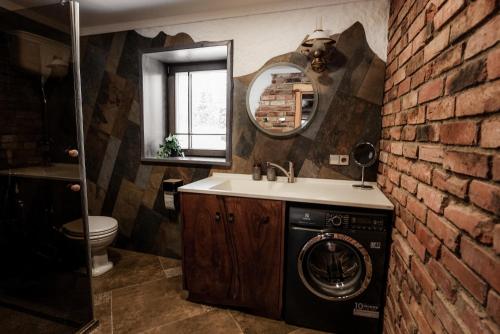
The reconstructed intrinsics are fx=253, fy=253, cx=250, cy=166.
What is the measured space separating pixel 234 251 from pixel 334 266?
0.73m

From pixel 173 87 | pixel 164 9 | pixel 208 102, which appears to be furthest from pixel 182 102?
pixel 164 9

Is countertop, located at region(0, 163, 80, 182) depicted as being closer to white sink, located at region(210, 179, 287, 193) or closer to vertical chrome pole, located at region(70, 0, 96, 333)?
vertical chrome pole, located at region(70, 0, 96, 333)

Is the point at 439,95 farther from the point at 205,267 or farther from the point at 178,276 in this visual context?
the point at 178,276

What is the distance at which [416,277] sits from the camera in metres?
1.14

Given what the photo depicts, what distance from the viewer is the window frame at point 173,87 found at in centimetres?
279

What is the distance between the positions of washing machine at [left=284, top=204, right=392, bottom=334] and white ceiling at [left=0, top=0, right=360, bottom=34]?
68.8 inches

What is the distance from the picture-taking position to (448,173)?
2.99 feet

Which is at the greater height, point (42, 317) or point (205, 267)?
point (205, 267)

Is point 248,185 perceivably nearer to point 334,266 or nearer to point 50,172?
point 334,266

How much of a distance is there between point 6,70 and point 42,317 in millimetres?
1634

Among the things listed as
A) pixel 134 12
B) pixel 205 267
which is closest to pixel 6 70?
pixel 134 12

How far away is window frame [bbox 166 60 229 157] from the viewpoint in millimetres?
2789

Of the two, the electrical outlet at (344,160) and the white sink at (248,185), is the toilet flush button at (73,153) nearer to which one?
the white sink at (248,185)

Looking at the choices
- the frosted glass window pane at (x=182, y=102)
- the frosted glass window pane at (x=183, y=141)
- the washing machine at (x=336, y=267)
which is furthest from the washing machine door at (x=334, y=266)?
the frosted glass window pane at (x=182, y=102)
